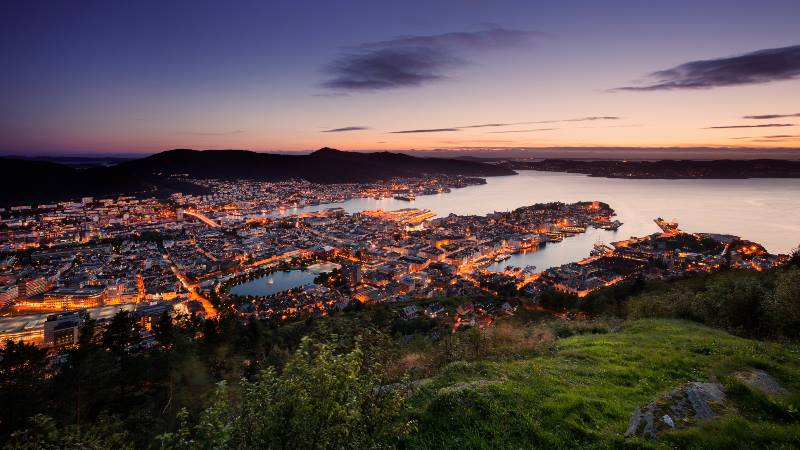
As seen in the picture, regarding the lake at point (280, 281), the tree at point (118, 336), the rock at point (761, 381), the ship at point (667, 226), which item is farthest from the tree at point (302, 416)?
the ship at point (667, 226)

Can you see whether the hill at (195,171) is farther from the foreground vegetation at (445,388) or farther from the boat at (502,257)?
the boat at (502,257)

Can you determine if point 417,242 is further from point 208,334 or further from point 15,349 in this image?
point 15,349

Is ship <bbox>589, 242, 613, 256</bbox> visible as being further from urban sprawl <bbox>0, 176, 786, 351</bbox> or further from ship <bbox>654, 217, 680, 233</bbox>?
ship <bbox>654, 217, 680, 233</bbox>

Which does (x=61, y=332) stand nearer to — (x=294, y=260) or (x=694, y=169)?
(x=294, y=260)

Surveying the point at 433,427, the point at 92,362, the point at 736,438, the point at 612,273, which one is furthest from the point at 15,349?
the point at 612,273

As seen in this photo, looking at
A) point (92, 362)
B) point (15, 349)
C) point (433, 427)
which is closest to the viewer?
point (433, 427)

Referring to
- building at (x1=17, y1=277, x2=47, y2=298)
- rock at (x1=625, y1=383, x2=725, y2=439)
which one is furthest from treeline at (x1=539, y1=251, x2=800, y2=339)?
building at (x1=17, y1=277, x2=47, y2=298)
